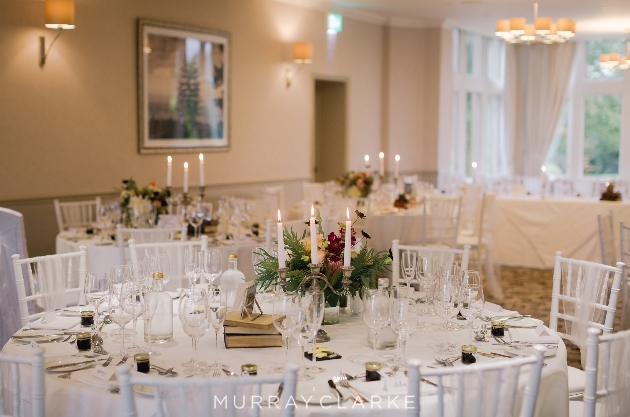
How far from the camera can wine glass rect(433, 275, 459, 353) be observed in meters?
2.55

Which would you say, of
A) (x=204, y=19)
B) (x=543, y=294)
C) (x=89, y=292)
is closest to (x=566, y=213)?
(x=543, y=294)

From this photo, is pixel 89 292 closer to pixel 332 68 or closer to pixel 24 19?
pixel 24 19

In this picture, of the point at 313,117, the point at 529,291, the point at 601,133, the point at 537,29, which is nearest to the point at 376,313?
the point at 529,291

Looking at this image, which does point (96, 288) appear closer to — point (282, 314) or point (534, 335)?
point (282, 314)

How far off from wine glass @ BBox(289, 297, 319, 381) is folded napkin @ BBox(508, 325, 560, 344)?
0.88m

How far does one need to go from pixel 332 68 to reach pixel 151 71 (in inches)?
137

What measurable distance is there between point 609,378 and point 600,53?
12.4m

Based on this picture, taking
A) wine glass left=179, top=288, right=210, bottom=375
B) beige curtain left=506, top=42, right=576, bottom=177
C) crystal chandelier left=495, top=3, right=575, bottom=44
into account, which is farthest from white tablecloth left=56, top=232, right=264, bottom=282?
beige curtain left=506, top=42, right=576, bottom=177

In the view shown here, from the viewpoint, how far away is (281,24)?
912cm

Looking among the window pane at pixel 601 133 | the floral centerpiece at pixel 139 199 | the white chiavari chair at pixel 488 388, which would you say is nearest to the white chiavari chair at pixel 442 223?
the floral centerpiece at pixel 139 199

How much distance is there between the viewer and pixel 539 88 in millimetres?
13070

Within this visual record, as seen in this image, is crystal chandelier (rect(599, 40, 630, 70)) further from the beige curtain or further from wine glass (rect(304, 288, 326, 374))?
wine glass (rect(304, 288, 326, 374))

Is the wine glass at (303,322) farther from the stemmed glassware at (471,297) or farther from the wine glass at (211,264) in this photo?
the wine glass at (211,264)

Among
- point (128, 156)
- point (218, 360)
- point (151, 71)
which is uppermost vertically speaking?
point (151, 71)
